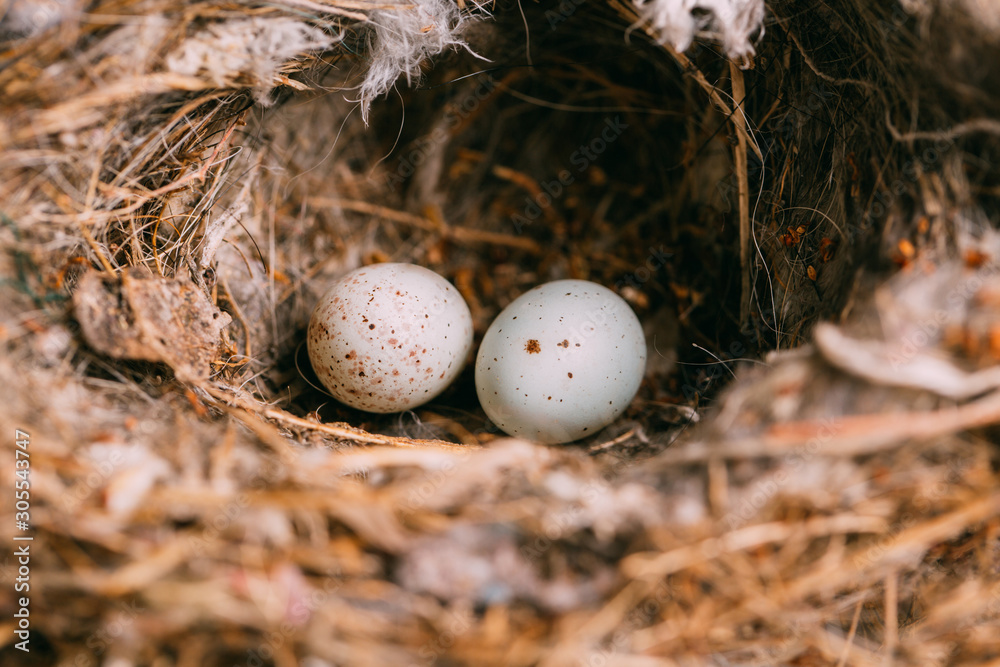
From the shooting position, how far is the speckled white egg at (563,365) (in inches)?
56.4

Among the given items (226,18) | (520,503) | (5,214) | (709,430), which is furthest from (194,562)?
(226,18)

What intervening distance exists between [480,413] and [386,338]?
0.42 metres

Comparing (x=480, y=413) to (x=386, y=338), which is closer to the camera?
(x=386, y=338)

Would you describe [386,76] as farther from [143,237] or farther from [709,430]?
[709,430]

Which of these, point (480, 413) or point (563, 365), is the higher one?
point (563, 365)

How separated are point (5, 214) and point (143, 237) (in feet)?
0.96

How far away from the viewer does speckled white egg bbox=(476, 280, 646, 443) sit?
143 centimetres

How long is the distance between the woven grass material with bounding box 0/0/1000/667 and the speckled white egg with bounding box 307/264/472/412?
126mm

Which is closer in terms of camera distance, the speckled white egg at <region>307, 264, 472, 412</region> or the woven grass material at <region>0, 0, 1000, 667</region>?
the woven grass material at <region>0, 0, 1000, 667</region>

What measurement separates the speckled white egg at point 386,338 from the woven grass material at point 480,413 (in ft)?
0.41

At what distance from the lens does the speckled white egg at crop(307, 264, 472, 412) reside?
4.77 ft

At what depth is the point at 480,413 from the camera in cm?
173

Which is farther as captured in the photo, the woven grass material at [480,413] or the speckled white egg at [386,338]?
the speckled white egg at [386,338]

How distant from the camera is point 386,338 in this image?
1447 mm
